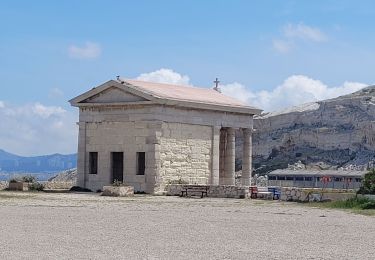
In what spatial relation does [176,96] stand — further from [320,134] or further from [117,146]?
[320,134]

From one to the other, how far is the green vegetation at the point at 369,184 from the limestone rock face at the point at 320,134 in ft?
203

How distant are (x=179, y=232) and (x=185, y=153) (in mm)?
20280

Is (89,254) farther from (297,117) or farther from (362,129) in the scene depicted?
(297,117)

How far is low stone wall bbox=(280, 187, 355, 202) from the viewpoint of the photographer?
2953 cm

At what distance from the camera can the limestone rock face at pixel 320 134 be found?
95.7 m

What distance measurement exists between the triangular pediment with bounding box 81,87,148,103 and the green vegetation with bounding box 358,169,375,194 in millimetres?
11501

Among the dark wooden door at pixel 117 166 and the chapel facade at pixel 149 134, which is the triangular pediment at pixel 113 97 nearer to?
the chapel facade at pixel 149 134

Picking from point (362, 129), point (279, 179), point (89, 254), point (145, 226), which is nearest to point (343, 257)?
point (89, 254)

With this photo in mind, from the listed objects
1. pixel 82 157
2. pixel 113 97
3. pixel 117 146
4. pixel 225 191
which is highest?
pixel 113 97

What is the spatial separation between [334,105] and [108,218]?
8706cm

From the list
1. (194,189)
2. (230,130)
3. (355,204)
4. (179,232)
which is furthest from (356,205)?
(230,130)

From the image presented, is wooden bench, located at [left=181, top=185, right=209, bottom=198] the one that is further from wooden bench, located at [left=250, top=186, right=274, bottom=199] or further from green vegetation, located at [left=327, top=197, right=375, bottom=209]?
green vegetation, located at [left=327, top=197, right=375, bottom=209]

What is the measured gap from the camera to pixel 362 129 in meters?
96.6

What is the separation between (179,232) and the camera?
1653 centimetres
